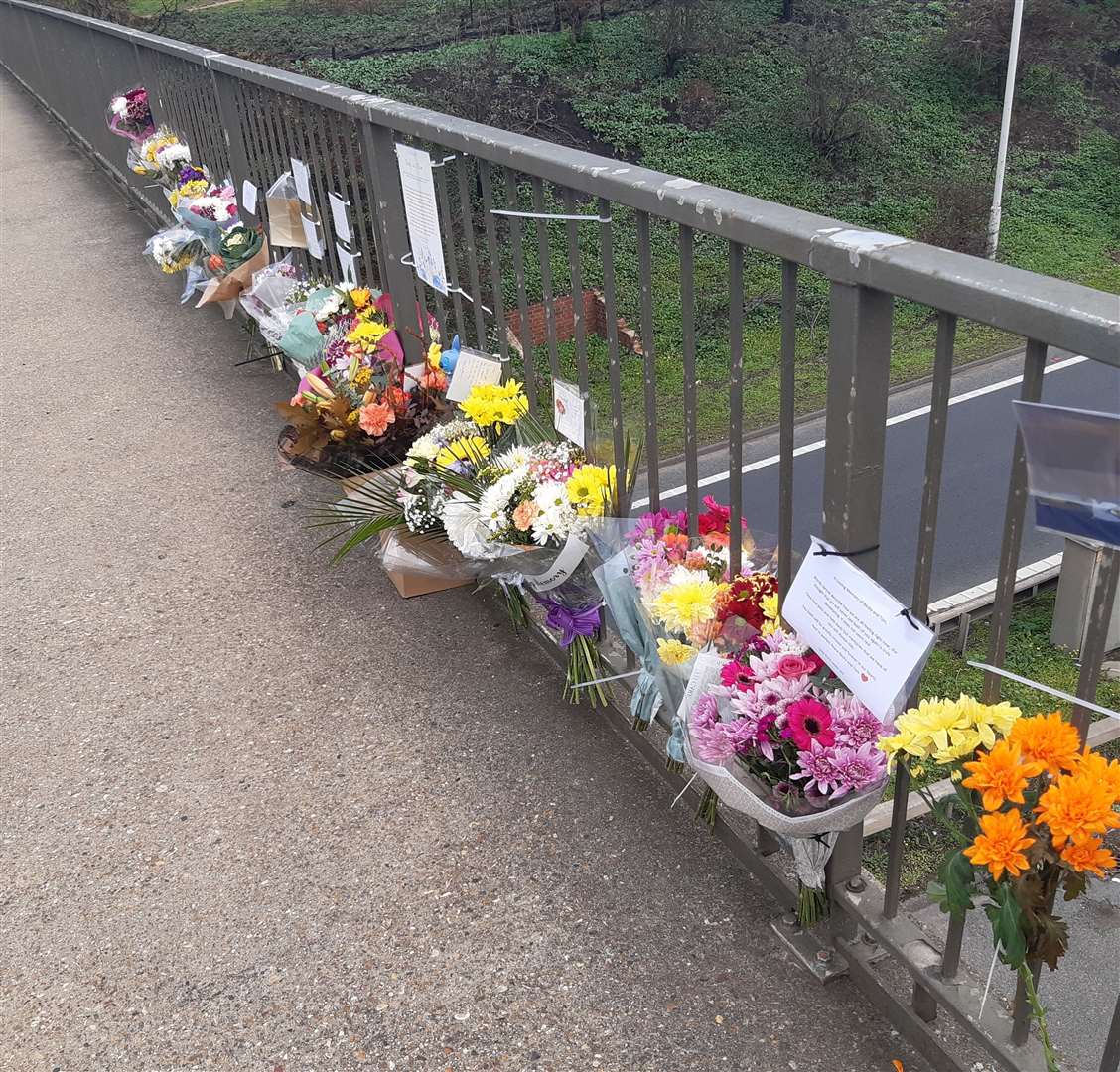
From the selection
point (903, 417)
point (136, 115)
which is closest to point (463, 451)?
point (136, 115)

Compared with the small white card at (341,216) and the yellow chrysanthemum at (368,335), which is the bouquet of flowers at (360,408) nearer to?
the yellow chrysanthemum at (368,335)

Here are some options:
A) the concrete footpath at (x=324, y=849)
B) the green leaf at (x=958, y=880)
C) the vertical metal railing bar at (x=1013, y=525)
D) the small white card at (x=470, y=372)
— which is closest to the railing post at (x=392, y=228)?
the small white card at (x=470, y=372)

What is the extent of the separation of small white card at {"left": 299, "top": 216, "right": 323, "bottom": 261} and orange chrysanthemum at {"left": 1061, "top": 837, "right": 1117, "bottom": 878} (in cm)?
389

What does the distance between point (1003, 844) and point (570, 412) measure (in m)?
1.59

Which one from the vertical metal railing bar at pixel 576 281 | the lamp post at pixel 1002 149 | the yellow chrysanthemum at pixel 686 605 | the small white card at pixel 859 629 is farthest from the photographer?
the lamp post at pixel 1002 149

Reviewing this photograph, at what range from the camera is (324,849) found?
258cm

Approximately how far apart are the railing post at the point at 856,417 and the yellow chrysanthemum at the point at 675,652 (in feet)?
1.31

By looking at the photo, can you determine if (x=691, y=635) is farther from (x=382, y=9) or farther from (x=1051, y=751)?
(x=382, y=9)

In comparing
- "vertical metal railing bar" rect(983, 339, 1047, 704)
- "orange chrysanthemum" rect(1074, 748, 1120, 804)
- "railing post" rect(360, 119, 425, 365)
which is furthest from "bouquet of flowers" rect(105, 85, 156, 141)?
"orange chrysanthemum" rect(1074, 748, 1120, 804)

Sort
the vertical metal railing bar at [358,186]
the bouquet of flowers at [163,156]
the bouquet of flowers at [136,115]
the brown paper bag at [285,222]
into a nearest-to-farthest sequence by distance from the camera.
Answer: the vertical metal railing bar at [358,186]
the brown paper bag at [285,222]
the bouquet of flowers at [163,156]
the bouquet of flowers at [136,115]

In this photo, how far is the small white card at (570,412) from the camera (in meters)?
2.72

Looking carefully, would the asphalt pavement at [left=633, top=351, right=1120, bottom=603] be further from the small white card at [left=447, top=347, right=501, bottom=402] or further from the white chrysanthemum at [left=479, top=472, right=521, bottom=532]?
the white chrysanthemum at [left=479, top=472, right=521, bottom=532]

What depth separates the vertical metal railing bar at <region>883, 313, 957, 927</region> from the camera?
1591 millimetres

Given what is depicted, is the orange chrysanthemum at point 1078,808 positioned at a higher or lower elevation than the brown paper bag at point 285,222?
higher
